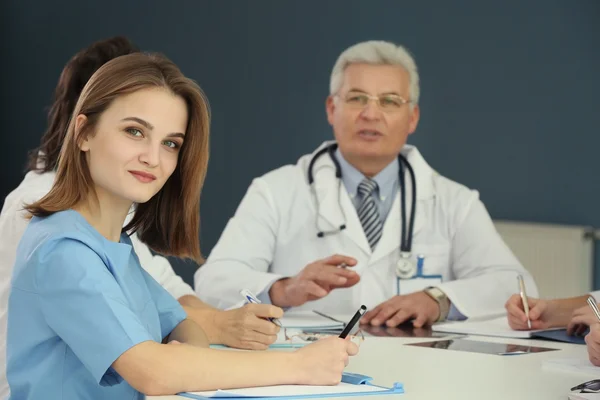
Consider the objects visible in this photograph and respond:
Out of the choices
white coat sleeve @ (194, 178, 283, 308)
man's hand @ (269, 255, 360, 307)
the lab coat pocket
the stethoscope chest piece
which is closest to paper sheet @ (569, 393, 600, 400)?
man's hand @ (269, 255, 360, 307)

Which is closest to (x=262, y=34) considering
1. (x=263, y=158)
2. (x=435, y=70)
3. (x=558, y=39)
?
(x=263, y=158)

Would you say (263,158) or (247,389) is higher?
(263,158)

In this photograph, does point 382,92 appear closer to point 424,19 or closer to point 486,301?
point 486,301

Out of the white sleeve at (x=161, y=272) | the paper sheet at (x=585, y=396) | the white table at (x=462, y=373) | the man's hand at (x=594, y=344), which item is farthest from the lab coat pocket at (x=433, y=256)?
the paper sheet at (x=585, y=396)

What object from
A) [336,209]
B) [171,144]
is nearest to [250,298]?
[171,144]

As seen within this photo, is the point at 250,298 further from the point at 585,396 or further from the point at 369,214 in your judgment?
the point at 369,214

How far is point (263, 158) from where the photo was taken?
17.3 feet

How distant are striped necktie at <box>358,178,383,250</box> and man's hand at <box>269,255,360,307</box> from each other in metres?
0.53

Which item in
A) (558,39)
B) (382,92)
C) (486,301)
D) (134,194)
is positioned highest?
(558,39)

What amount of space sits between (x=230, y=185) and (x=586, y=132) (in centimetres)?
204

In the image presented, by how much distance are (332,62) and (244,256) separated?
2.45 metres

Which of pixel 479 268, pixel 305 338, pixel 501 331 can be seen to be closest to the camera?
pixel 305 338

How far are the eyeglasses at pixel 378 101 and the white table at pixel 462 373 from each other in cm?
128

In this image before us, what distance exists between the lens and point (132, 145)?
57.2 inches
